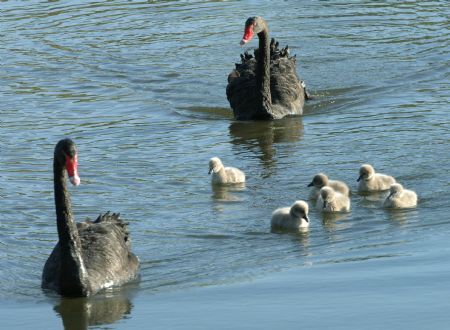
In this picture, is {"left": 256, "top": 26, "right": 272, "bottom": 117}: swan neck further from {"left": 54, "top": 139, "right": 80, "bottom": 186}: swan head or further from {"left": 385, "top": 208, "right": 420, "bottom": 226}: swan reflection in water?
{"left": 54, "top": 139, "right": 80, "bottom": 186}: swan head

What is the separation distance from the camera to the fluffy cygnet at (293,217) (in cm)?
995

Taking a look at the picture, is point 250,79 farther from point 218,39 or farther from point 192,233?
point 192,233

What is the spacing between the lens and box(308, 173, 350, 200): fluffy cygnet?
10875 millimetres

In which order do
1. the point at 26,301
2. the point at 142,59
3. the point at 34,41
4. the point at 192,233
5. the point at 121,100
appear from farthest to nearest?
the point at 34,41
the point at 142,59
the point at 121,100
the point at 192,233
the point at 26,301

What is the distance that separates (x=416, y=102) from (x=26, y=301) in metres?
6.95

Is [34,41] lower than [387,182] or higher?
higher

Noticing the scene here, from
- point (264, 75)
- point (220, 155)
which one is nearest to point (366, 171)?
point (220, 155)

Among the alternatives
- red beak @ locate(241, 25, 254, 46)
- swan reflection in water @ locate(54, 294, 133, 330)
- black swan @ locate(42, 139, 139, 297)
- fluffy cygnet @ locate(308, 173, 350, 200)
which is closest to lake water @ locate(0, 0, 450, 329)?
swan reflection in water @ locate(54, 294, 133, 330)

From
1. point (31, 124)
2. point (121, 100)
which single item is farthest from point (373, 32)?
point (31, 124)

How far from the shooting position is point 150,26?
18828mm

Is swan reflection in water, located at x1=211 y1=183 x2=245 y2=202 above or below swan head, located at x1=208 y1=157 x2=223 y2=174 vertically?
below

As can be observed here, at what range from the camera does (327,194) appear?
10.4 metres

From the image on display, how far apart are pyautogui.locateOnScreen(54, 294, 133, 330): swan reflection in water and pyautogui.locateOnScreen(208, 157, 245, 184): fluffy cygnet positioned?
2.78 meters

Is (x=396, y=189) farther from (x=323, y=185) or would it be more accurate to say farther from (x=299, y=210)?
(x=299, y=210)
